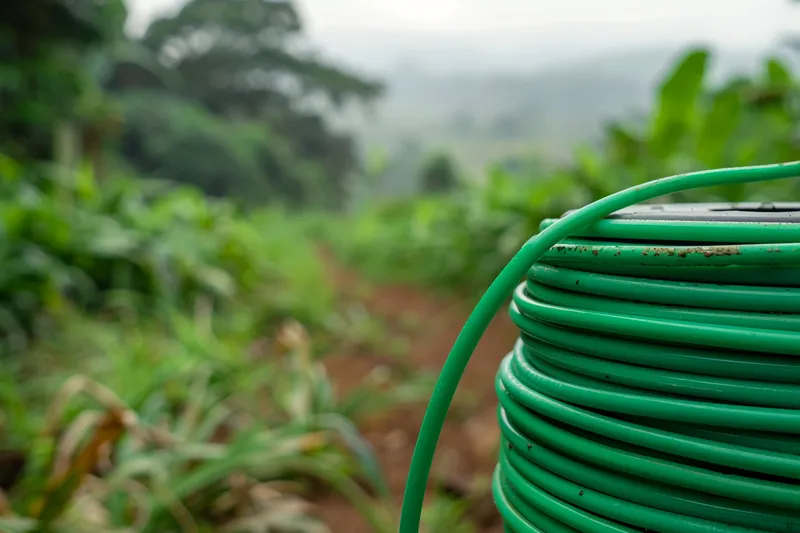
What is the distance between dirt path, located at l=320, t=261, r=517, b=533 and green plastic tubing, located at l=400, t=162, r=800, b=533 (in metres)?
1.03

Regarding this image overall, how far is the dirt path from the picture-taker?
56.7 inches

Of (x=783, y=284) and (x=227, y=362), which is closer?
(x=783, y=284)

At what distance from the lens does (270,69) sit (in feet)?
46.9

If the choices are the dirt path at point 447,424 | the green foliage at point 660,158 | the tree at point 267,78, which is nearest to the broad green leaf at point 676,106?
the green foliage at point 660,158

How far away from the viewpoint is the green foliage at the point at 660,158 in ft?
8.58

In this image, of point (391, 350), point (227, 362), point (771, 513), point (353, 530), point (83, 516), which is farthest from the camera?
point (391, 350)

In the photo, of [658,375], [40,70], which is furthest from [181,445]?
[40,70]

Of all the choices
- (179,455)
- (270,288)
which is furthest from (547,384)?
(270,288)

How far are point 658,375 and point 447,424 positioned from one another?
1.61 meters

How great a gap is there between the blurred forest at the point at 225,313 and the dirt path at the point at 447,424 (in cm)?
1

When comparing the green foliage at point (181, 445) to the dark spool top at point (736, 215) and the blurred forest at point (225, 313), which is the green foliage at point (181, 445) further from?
the dark spool top at point (736, 215)

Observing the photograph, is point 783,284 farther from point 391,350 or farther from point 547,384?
point 391,350

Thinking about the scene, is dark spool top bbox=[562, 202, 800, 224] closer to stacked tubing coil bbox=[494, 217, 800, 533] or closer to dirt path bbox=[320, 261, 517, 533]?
stacked tubing coil bbox=[494, 217, 800, 533]

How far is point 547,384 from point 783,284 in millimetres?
161
